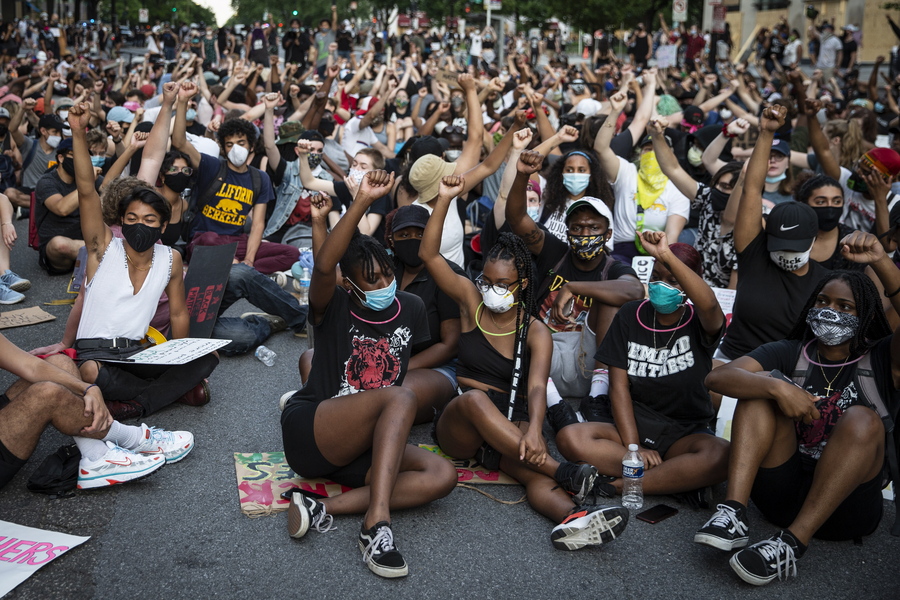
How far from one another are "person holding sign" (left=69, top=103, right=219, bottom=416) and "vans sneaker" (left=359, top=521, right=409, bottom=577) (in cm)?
208

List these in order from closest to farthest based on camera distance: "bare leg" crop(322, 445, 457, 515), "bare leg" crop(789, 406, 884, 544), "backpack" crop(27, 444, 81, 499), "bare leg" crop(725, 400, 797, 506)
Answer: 1. "bare leg" crop(789, 406, 884, 544)
2. "bare leg" crop(725, 400, 797, 506)
3. "bare leg" crop(322, 445, 457, 515)
4. "backpack" crop(27, 444, 81, 499)

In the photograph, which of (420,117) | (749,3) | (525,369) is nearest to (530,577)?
(525,369)

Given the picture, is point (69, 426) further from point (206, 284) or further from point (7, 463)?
point (206, 284)

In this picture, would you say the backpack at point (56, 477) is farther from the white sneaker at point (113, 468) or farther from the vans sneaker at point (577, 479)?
the vans sneaker at point (577, 479)

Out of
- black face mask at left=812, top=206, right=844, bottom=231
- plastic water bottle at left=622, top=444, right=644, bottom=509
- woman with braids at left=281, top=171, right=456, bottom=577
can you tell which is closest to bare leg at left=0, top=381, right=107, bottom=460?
woman with braids at left=281, top=171, right=456, bottom=577

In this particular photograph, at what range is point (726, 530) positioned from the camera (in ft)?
12.4

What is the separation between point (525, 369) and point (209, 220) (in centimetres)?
387

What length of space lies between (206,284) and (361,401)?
119 inches

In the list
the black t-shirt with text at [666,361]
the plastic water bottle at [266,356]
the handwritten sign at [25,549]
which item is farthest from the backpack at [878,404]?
the plastic water bottle at [266,356]

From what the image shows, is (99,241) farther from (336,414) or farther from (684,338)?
(684,338)

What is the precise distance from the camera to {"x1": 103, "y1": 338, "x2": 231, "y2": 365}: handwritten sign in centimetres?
496

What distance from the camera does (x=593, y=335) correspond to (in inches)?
220

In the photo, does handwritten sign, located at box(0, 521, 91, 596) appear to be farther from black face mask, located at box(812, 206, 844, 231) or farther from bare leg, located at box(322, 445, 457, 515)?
black face mask, located at box(812, 206, 844, 231)

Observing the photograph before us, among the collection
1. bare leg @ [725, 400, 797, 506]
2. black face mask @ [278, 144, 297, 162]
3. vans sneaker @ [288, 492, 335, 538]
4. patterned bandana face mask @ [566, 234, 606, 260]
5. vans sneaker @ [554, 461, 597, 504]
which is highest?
black face mask @ [278, 144, 297, 162]
